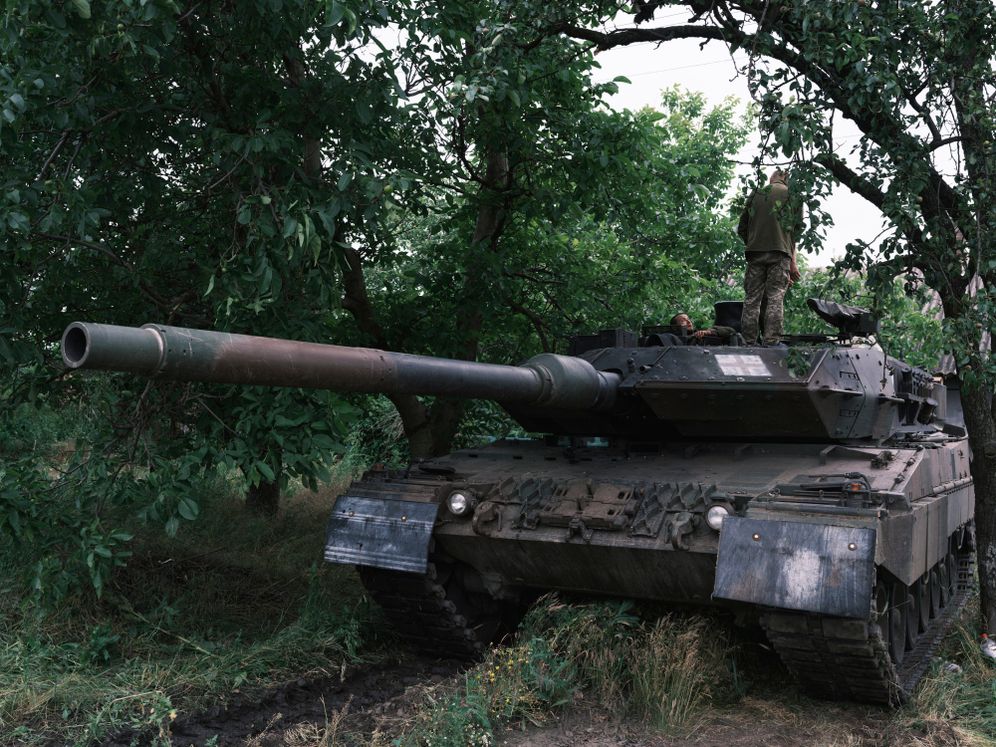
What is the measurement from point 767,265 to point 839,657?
3321 mm

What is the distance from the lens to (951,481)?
8109mm

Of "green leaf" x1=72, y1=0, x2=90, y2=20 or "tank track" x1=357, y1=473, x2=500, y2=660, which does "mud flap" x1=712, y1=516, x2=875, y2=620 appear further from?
"green leaf" x1=72, y1=0, x2=90, y2=20

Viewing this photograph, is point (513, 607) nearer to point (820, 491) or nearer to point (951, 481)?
point (820, 491)

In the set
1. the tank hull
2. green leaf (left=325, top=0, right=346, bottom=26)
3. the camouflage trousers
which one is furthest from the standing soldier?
green leaf (left=325, top=0, right=346, bottom=26)

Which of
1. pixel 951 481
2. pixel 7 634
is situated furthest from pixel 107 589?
pixel 951 481

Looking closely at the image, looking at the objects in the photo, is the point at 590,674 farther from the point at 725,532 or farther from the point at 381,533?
the point at 381,533

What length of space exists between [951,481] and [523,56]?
183 inches

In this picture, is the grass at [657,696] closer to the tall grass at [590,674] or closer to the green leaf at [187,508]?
the tall grass at [590,674]

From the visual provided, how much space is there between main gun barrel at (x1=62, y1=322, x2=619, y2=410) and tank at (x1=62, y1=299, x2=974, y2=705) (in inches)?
0.7

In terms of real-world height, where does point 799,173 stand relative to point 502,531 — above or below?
above

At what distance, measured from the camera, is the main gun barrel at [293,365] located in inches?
142

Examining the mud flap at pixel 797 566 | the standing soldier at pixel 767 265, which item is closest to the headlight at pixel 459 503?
the mud flap at pixel 797 566

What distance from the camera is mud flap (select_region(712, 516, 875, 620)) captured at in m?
5.19

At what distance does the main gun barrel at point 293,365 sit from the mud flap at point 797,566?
1321mm
